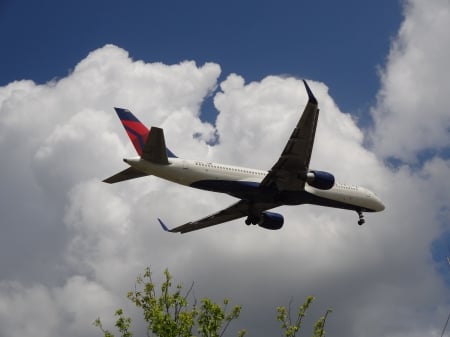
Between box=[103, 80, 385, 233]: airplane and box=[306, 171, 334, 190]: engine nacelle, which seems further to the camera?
box=[306, 171, 334, 190]: engine nacelle

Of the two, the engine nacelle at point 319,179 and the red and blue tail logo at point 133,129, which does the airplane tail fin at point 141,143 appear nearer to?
the red and blue tail logo at point 133,129

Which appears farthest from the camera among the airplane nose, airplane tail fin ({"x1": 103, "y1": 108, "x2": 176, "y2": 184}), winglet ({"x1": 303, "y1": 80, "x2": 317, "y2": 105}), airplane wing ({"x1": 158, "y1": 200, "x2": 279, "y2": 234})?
the airplane nose

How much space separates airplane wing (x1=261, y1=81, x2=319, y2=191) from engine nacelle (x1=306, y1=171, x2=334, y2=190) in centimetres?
46

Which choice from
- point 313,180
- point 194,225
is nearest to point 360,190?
point 313,180

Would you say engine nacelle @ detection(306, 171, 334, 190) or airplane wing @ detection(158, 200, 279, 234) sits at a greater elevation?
airplane wing @ detection(158, 200, 279, 234)

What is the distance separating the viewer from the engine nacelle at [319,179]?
49.2m

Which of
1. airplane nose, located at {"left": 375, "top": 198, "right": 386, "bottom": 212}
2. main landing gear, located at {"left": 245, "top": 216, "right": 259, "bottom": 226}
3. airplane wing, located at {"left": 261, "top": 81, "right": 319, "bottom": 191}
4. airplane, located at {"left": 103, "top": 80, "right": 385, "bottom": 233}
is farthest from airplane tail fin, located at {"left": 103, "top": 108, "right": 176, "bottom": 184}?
airplane nose, located at {"left": 375, "top": 198, "right": 386, "bottom": 212}

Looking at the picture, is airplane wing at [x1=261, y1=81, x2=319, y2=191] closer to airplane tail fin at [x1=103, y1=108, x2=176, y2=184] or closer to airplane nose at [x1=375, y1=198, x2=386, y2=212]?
airplane tail fin at [x1=103, y1=108, x2=176, y2=184]

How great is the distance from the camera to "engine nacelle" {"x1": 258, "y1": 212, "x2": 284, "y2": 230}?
189 ft

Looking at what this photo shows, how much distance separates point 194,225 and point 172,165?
12242 millimetres

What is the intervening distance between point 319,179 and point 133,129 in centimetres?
1468

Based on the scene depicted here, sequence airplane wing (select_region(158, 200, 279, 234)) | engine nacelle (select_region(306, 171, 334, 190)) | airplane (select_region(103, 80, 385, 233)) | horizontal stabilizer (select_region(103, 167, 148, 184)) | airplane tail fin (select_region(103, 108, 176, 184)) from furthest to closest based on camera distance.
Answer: airplane wing (select_region(158, 200, 279, 234)), engine nacelle (select_region(306, 171, 334, 190)), horizontal stabilizer (select_region(103, 167, 148, 184)), airplane (select_region(103, 80, 385, 233)), airplane tail fin (select_region(103, 108, 176, 184))

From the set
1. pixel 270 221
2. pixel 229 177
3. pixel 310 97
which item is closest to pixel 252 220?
pixel 270 221

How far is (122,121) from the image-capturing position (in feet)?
172
